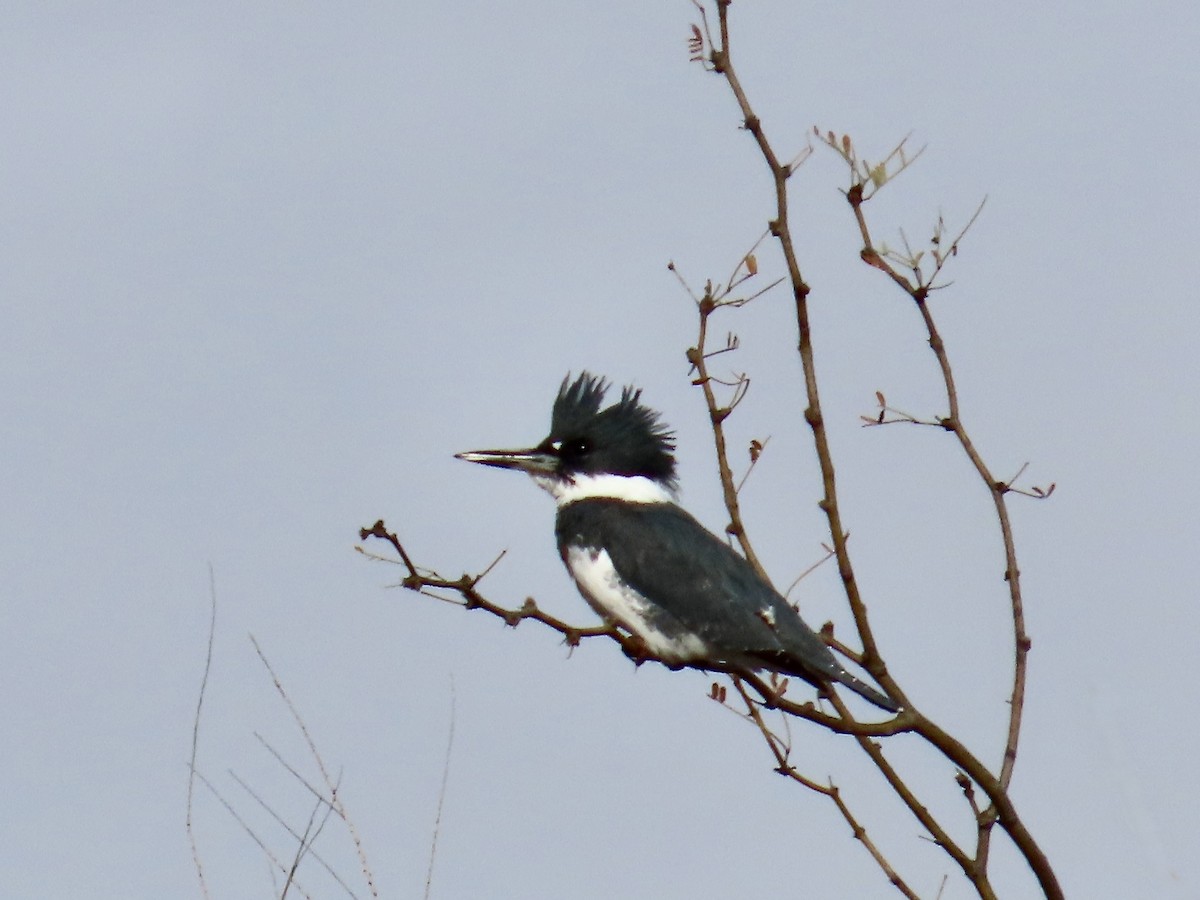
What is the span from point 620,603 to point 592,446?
1.03 metres

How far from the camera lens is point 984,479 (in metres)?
3.39

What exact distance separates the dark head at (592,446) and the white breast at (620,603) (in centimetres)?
69

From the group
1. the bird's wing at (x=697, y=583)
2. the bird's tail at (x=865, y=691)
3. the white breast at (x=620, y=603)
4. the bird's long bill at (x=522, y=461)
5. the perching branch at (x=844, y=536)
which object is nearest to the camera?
the perching branch at (x=844, y=536)

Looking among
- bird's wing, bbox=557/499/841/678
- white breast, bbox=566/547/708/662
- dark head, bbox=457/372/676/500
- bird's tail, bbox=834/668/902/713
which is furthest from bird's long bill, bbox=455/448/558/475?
bird's tail, bbox=834/668/902/713

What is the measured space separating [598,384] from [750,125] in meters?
2.61

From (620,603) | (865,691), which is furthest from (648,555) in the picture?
(865,691)

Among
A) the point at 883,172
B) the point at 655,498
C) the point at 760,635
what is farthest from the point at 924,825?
the point at 655,498

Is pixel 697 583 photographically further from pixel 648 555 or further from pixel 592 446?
pixel 592 446

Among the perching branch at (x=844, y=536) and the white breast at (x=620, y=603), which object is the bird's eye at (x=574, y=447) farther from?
the perching branch at (x=844, y=536)

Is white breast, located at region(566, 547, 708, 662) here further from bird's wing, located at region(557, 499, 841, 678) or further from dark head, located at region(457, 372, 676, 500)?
dark head, located at region(457, 372, 676, 500)

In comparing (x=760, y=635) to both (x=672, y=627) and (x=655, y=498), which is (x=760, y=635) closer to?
(x=672, y=627)

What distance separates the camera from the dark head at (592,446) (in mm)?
5660

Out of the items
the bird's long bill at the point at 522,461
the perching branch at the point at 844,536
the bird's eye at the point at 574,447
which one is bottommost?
the perching branch at the point at 844,536

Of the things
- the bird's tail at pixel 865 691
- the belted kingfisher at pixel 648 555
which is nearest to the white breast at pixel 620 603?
the belted kingfisher at pixel 648 555
